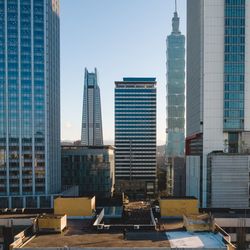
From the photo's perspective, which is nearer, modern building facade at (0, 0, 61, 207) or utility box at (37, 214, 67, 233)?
utility box at (37, 214, 67, 233)

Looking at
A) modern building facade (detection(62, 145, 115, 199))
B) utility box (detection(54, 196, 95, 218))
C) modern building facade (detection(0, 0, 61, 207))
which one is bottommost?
modern building facade (detection(62, 145, 115, 199))

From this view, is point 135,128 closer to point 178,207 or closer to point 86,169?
point 86,169

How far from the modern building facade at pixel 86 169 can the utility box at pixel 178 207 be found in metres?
93.8

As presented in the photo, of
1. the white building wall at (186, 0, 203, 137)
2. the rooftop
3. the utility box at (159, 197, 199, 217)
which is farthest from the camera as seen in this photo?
the rooftop

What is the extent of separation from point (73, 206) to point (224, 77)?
193 ft

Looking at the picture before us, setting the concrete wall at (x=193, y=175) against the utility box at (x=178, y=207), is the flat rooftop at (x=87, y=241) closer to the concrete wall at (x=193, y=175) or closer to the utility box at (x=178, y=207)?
the utility box at (x=178, y=207)

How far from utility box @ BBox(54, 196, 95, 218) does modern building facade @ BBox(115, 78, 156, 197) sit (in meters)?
126

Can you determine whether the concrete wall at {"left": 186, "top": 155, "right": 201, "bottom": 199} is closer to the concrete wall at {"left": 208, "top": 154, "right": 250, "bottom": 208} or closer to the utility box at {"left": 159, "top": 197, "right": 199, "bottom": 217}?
the concrete wall at {"left": 208, "top": 154, "right": 250, "bottom": 208}

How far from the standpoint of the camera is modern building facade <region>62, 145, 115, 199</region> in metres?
144

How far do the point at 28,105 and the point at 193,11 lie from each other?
67698 mm

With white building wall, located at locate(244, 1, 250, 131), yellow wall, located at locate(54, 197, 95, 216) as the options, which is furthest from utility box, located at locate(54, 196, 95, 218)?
white building wall, located at locate(244, 1, 250, 131)

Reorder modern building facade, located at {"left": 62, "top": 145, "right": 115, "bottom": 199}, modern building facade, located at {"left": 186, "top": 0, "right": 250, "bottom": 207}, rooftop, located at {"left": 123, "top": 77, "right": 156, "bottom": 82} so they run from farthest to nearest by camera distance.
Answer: rooftop, located at {"left": 123, "top": 77, "right": 156, "bottom": 82} < modern building facade, located at {"left": 62, "top": 145, "right": 115, "bottom": 199} < modern building facade, located at {"left": 186, "top": 0, "right": 250, "bottom": 207}

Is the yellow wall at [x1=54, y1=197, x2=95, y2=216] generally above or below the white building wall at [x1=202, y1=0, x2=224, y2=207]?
below

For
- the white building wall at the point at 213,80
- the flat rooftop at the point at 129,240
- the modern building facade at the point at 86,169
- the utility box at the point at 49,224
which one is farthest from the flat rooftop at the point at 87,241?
the modern building facade at the point at 86,169
